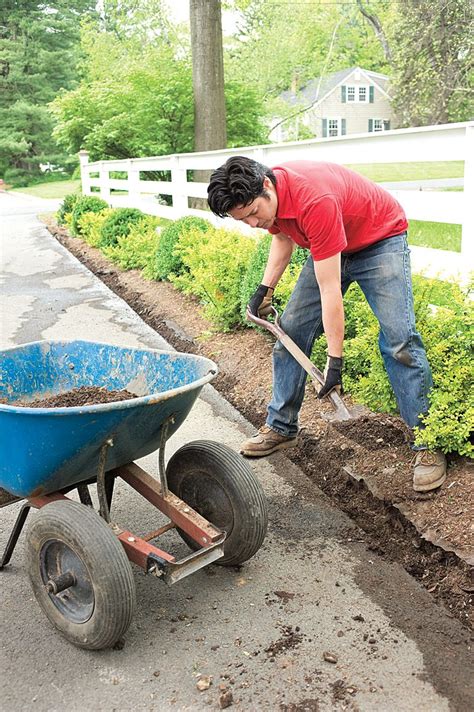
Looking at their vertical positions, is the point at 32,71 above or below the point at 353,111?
above

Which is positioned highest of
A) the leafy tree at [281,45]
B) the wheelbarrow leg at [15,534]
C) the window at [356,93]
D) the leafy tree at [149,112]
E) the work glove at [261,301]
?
the leafy tree at [281,45]

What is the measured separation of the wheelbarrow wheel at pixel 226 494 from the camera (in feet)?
9.84

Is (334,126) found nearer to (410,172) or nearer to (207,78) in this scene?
(410,172)

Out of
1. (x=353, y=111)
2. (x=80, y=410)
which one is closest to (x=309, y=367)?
(x=80, y=410)

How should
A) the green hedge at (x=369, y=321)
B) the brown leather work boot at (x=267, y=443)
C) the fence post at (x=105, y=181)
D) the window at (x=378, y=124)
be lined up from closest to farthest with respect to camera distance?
1. the green hedge at (x=369, y=321)
2. the brown leather work boot at (x=267, y=443)
3. the fence post at (x=105, y=181)
4. the window at (x=378, y=124)

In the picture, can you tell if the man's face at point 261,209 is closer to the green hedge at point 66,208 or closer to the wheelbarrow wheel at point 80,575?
the wheelbarrow wheel at point 80,575

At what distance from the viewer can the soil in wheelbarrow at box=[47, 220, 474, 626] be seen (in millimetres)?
3059

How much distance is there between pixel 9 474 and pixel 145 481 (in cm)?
56

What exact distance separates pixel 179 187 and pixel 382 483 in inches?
316

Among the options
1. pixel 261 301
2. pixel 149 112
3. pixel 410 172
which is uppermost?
pixel 149 112

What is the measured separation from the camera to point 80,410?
2.49 meters

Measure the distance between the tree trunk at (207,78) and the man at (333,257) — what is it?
29.3 ft

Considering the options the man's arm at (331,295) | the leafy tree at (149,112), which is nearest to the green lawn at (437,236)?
the leafy tree at (149,112)

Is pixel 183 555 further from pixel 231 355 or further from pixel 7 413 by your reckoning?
pixel 231 355
